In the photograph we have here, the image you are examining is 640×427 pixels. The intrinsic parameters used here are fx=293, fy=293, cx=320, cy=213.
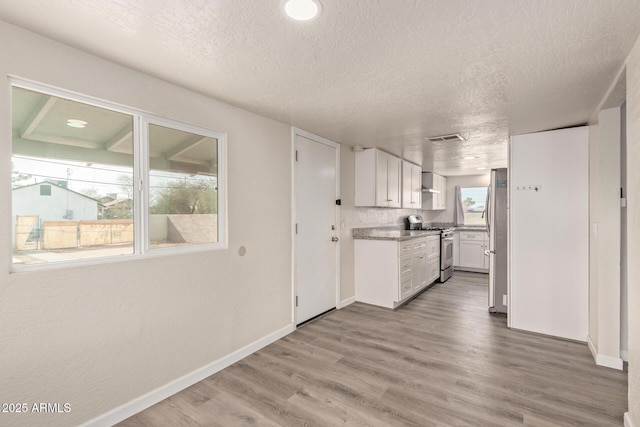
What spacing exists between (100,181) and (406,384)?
8.44 feet

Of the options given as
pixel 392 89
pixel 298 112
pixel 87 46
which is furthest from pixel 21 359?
pixel 392 89

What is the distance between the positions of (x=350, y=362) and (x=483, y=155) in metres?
3.83

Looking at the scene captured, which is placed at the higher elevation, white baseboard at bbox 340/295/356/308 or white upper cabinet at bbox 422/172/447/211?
white upper cabinet at bbox 422/172/447/211

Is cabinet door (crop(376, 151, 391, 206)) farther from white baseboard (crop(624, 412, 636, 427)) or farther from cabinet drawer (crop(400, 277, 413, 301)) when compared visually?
white baseboard (crop(624, 412, 636, 427))

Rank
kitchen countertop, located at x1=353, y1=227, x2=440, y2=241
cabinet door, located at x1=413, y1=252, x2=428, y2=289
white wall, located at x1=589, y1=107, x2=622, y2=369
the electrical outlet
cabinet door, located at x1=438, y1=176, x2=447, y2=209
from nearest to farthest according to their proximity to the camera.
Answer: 1. white wall, located at x1=589, y1=107, x2=622, y2=369
2. the electrical outlet
3. kitchen countertop, located at x1=353, y1=227, x2=440, y2=241
4. cabinet door, located at x1=413, y1=252, x2=428, y2=289
5. cabinet door, located at x1=438, y1=176, x2=447, y2=209

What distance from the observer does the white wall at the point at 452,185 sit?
7.15 metres

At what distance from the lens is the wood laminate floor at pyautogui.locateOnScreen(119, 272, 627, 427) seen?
1.89 metres

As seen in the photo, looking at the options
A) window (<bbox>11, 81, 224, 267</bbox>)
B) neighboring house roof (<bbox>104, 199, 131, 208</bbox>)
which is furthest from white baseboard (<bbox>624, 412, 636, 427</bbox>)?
neighboring house roof (<bbox>104, 199, 131, 208</bbox>)

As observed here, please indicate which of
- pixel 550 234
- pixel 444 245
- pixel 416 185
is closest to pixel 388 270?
pixel 550 234

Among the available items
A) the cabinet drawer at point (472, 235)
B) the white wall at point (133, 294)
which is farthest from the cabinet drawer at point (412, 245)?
the cabinet drawer at point (472, 235)

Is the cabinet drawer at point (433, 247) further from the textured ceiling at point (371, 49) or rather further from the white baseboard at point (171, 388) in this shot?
the white baseboard at point (171, 388)

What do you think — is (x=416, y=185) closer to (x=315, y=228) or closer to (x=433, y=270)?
(x=433, y=270)

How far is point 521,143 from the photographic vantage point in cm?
327

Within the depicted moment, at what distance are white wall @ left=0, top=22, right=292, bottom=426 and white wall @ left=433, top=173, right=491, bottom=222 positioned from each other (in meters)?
5.78
